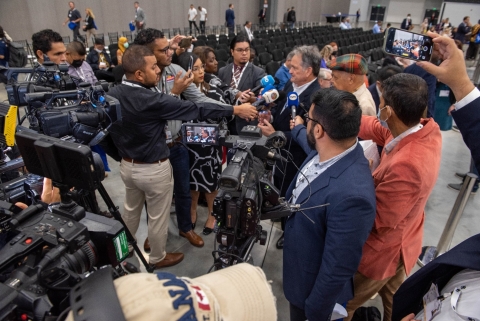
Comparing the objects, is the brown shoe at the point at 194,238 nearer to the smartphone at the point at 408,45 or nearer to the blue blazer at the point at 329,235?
the blue blazer at the point at 329,235

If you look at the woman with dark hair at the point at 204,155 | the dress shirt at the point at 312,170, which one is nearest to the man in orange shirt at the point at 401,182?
the dress shirt at the point at 312,170

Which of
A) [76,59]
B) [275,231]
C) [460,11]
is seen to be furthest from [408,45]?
[460,11]

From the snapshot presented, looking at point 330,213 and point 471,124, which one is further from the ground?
point 471,124

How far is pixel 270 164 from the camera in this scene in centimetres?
153

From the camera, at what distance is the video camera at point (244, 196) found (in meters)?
1.21

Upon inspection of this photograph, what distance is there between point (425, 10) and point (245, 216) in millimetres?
25925

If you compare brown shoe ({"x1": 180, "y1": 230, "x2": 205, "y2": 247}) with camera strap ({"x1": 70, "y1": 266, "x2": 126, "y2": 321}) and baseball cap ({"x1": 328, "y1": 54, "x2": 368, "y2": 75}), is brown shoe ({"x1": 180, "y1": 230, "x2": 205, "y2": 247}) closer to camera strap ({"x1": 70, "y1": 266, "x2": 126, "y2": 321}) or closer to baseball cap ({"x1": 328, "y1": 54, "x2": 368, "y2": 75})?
baseball cap ({"x1": 328, "y1": 54, "x2": 368, "y2": 75})

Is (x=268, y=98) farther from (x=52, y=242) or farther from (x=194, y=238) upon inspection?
(x=52, y=242)

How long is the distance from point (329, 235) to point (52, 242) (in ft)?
3.04

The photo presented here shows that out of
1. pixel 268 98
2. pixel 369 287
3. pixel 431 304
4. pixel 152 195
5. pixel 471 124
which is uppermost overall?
pixel 471 124

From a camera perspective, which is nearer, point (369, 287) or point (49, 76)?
point (369, 287)

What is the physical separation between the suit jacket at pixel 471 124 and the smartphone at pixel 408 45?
21.2 inches

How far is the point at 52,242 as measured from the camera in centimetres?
81

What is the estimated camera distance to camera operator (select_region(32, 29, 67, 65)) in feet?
9.25
